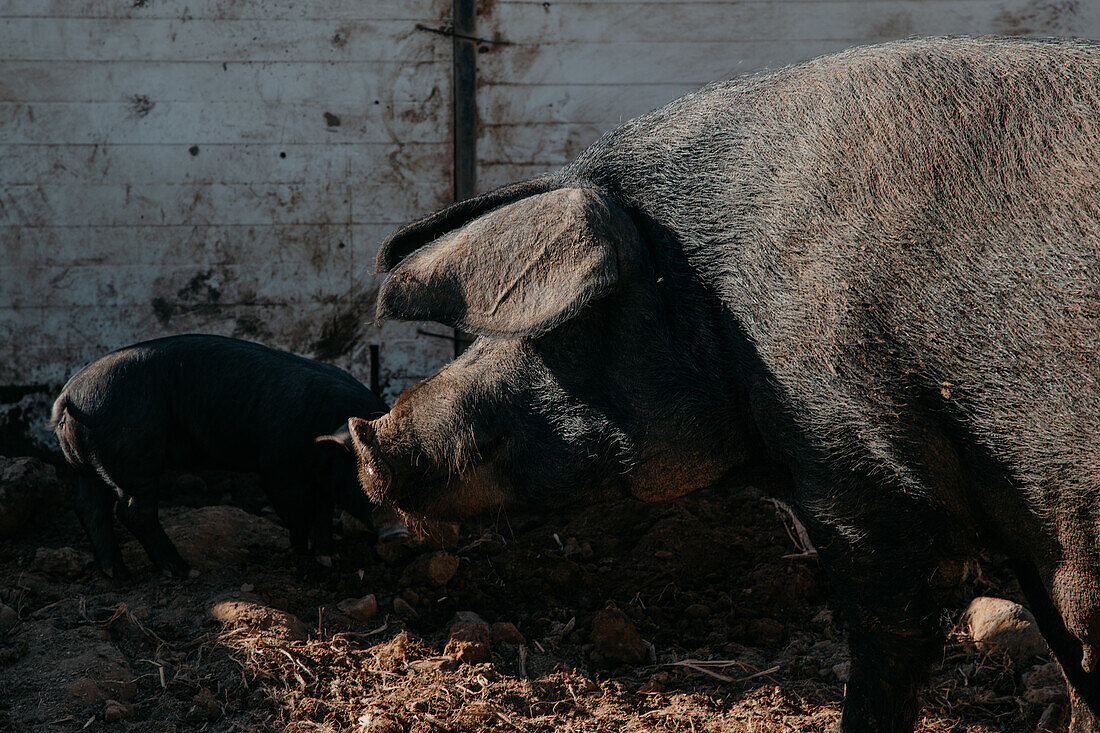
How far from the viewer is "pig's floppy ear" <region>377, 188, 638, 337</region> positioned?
1.90 meters

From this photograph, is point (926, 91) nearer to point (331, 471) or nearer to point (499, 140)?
point (331, 471)

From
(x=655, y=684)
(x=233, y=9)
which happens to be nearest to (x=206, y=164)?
(x=233, y=9)

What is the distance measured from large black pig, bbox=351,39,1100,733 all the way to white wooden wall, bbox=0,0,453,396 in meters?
3.64

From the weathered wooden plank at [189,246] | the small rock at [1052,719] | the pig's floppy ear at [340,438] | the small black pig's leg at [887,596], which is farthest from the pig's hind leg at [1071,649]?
the weathered wooden plank at [189,246]

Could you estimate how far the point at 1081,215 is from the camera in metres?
1.62

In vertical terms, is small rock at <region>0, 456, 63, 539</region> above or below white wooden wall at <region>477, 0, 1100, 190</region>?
below

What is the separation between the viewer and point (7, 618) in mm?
3455

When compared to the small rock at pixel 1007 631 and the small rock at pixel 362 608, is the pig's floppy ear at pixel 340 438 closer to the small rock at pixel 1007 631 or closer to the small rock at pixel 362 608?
the small rock at pixel 362 608

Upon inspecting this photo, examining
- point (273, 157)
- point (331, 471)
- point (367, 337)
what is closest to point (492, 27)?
point (273, 157)

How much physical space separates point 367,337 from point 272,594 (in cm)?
232

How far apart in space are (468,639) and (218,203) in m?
3.50

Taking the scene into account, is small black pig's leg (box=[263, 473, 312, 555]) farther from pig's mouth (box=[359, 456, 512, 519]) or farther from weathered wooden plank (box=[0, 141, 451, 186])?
pig's mouth (box=[359, 456, 512, 519])

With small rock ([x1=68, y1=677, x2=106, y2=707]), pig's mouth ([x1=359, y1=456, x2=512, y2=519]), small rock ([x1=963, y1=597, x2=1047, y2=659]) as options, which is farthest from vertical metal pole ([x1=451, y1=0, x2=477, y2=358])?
pig's mouth ([x1=359, y1=456, x2=512, y2=519])

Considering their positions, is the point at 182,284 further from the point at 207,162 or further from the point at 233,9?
the point at 233,9
